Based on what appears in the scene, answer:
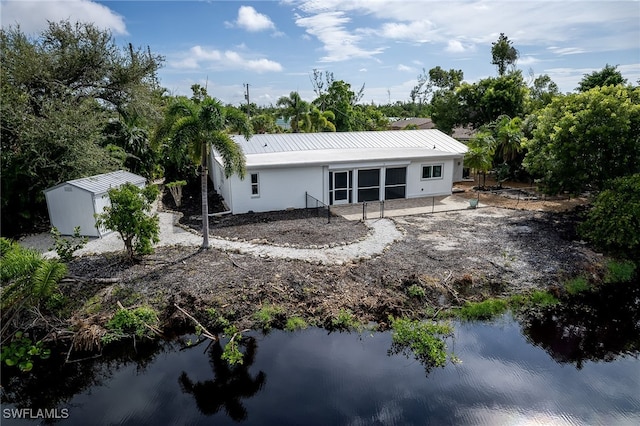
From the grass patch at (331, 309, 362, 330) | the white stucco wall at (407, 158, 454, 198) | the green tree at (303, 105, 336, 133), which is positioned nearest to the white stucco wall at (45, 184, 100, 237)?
the grass patch at (331, 309, 362, 330)

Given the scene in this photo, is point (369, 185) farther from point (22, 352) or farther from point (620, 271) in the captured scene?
point (22, 352)

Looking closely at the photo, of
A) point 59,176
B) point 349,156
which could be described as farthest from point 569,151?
point 59,176

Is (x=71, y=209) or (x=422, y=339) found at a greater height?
(x=71, y=209)

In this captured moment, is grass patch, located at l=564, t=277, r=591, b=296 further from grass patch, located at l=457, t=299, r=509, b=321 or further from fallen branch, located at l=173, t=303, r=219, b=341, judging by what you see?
fallen branch, located at l=173, t=303, r=219, b=341

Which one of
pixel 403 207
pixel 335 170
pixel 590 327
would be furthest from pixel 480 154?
pixel 590 327

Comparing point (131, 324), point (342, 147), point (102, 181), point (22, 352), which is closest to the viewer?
point (22, 352)

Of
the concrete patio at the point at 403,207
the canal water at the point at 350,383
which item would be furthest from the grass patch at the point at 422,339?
the concrete patio at the point at 403,207
